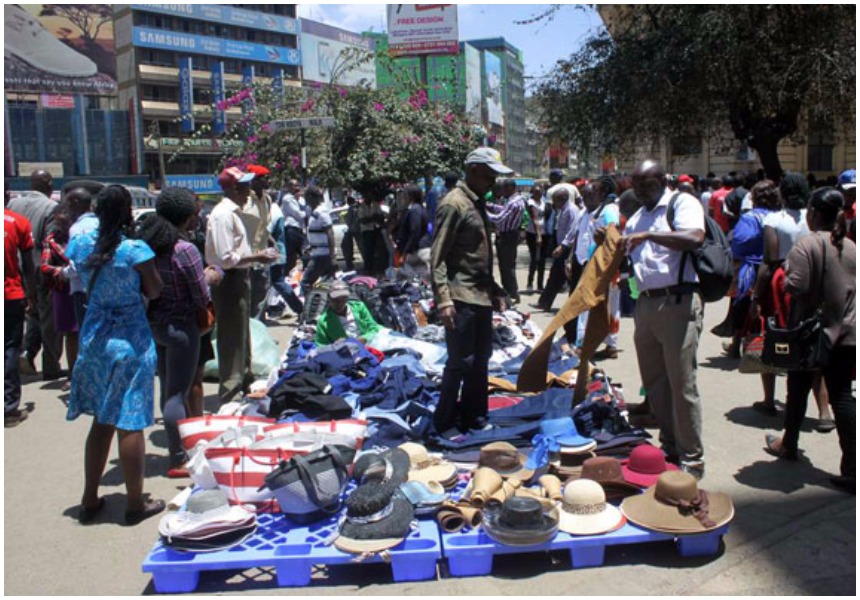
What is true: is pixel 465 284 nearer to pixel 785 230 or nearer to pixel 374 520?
pixel 374 520

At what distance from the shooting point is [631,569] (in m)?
3.60

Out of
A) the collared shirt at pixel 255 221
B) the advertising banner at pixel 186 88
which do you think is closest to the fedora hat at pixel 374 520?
the collared shirt at pixel 255 221

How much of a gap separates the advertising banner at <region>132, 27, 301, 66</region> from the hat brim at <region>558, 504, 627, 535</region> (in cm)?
6852

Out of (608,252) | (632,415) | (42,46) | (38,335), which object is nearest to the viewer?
(608,252)

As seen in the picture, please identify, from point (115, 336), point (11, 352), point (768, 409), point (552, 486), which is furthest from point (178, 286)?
point (768, 409)

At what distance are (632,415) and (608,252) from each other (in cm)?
154

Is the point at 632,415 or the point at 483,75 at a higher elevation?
the point at 483,75

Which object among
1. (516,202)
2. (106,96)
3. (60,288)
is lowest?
(60,288)

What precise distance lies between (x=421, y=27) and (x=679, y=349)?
26979 mm

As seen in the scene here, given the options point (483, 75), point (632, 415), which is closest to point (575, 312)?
point (632, 415)

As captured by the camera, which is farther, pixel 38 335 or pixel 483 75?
pixel 483 75

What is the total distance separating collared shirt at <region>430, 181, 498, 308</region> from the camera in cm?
484

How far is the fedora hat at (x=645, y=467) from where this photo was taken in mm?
4055

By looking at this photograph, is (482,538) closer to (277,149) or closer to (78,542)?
(78,542)
